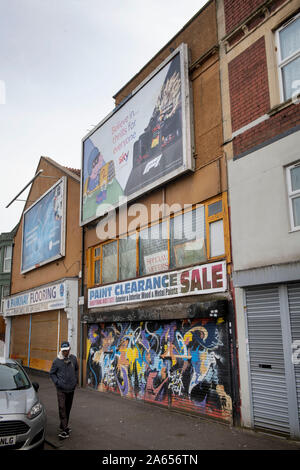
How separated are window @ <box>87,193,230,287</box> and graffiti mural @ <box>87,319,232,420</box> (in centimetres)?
158

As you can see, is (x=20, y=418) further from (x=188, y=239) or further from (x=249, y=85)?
(x=249, y=85)

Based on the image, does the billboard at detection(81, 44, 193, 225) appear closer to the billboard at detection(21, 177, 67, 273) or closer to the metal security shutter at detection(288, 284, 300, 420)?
the billboard at detection(21, 177, 67, 273)

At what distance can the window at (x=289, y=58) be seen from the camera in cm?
796

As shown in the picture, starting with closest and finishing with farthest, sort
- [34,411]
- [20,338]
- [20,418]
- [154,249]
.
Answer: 1. [20,418]
2. [34,411]
3. [154,249]
4. [20,338]

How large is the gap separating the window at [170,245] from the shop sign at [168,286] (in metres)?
0.27

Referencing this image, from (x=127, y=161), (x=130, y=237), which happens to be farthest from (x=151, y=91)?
(x=130, y=237)

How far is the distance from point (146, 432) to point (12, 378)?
2841mm

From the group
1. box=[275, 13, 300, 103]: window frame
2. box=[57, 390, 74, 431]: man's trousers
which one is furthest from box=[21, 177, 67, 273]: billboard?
box=[275, 13, 300, 103]: window frame

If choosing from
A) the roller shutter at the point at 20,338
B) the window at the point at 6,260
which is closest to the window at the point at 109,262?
the roller shutter at the point at 20,338

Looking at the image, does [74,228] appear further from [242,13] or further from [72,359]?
[242,13]

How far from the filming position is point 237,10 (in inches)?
375

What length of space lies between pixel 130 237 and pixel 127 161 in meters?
2.45

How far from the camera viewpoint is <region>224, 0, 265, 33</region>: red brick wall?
357 inches

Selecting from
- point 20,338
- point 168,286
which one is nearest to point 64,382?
point 168,286
